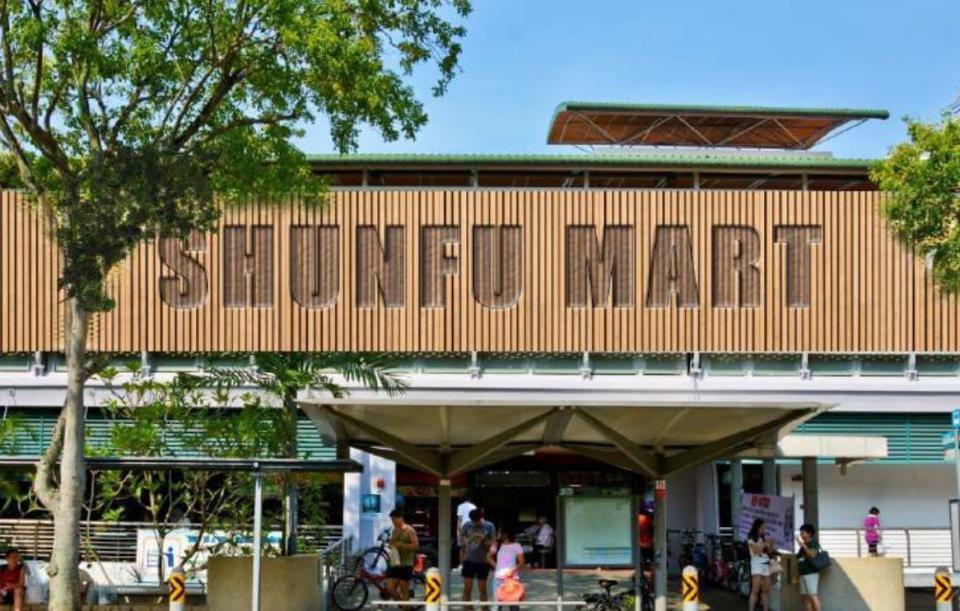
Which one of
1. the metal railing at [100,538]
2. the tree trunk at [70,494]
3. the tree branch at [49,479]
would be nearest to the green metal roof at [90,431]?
the metal railing at [100,538]

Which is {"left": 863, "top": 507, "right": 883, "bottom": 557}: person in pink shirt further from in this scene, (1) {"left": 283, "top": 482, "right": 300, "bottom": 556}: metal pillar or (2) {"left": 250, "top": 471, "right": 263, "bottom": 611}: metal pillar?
(2) {"left": 250, "top": 471, "right": 263, "bottom": 611}: metal pillar

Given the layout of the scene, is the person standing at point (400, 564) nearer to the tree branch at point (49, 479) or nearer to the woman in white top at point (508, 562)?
the woman in white top at point (508, 562)

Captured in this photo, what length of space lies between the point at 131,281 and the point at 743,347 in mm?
16151

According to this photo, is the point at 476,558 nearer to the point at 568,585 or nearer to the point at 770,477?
the point at 568,585

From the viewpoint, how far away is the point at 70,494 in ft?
63.3

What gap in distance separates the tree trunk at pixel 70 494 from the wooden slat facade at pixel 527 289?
18.6 meters

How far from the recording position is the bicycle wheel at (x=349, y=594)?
23516mm

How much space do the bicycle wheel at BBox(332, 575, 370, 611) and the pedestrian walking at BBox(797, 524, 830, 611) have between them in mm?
6865

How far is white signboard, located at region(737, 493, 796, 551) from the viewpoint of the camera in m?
23.1

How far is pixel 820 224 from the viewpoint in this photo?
1538 inches

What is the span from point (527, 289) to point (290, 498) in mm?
16511

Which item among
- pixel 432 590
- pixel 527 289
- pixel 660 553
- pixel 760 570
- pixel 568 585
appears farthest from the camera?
pixel 527 289

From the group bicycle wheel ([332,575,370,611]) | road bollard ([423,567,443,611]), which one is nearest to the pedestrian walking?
road bollard ([423,567,443,611])

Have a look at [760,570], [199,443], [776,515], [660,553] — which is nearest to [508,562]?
[660,553]
